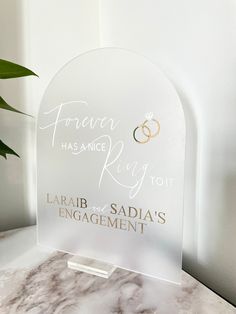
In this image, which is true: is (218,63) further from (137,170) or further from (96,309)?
A: (96,309)

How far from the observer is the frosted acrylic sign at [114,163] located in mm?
451

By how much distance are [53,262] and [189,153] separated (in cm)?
33

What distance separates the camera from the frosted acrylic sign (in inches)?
17.8

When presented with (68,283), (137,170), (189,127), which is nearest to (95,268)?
(68,283)

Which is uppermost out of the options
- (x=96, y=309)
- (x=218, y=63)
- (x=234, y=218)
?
(x=218, y=63)

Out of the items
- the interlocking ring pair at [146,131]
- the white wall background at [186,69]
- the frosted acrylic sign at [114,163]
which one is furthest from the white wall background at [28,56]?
the interlocking ring pair at [146,131]

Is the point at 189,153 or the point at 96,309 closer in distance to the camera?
the point at 96,309

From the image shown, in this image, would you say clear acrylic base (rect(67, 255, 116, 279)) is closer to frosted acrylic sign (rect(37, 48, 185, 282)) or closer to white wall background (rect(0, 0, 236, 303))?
frosted acrylic sign (rect(37, 48, 185, 282))

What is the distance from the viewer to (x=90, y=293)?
463mm

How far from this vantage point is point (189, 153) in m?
0.55

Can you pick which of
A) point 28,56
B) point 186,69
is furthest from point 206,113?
point 28,56

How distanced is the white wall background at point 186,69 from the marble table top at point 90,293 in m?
0.10

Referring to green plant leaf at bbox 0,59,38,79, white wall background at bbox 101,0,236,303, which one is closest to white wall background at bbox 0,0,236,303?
white wall background at bbox 101,0,236,303

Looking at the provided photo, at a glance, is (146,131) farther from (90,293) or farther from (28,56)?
(28,56)
